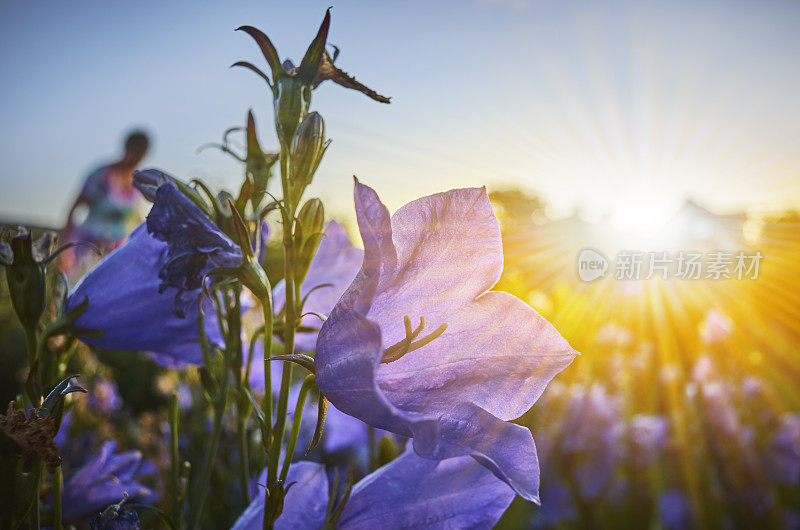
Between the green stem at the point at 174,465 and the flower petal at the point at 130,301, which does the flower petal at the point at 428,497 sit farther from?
the flower petal at the point at 130,301

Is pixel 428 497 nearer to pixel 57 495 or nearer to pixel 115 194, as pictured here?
pixel 57 495

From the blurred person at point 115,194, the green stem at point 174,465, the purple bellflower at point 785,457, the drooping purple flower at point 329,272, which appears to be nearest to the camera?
the green stem at point 174,465

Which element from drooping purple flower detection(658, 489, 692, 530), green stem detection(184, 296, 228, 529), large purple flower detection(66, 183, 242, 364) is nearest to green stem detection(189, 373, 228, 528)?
green stem detection(184, 296, 228, 529)

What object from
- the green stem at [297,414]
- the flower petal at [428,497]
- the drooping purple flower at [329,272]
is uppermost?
the drooping purple flower at [329,272]

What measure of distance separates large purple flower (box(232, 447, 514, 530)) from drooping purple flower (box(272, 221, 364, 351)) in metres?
0.24

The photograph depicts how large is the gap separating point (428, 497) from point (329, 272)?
0.35 metres

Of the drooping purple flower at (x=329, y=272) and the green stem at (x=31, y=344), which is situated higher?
the drooping purple flower at (x=329, y=272)

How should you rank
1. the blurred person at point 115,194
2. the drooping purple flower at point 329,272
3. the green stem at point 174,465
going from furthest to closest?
1. the blurred person at point 115,194
2. the drooping purple flower at point 329,272
3. the green stem at point 174,465

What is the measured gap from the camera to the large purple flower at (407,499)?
0.60 metres

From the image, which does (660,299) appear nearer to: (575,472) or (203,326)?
(575,472)

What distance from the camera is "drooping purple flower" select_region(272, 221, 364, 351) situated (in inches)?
33.2

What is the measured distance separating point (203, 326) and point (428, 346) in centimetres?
30

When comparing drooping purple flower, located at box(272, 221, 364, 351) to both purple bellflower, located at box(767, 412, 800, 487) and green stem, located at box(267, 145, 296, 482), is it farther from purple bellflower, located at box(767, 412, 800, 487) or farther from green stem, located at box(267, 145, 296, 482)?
purple bellflower, located at box(767, 412, 800, 487)

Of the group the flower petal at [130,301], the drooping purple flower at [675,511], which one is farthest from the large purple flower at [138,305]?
the drooping purple flower at [675,511]
